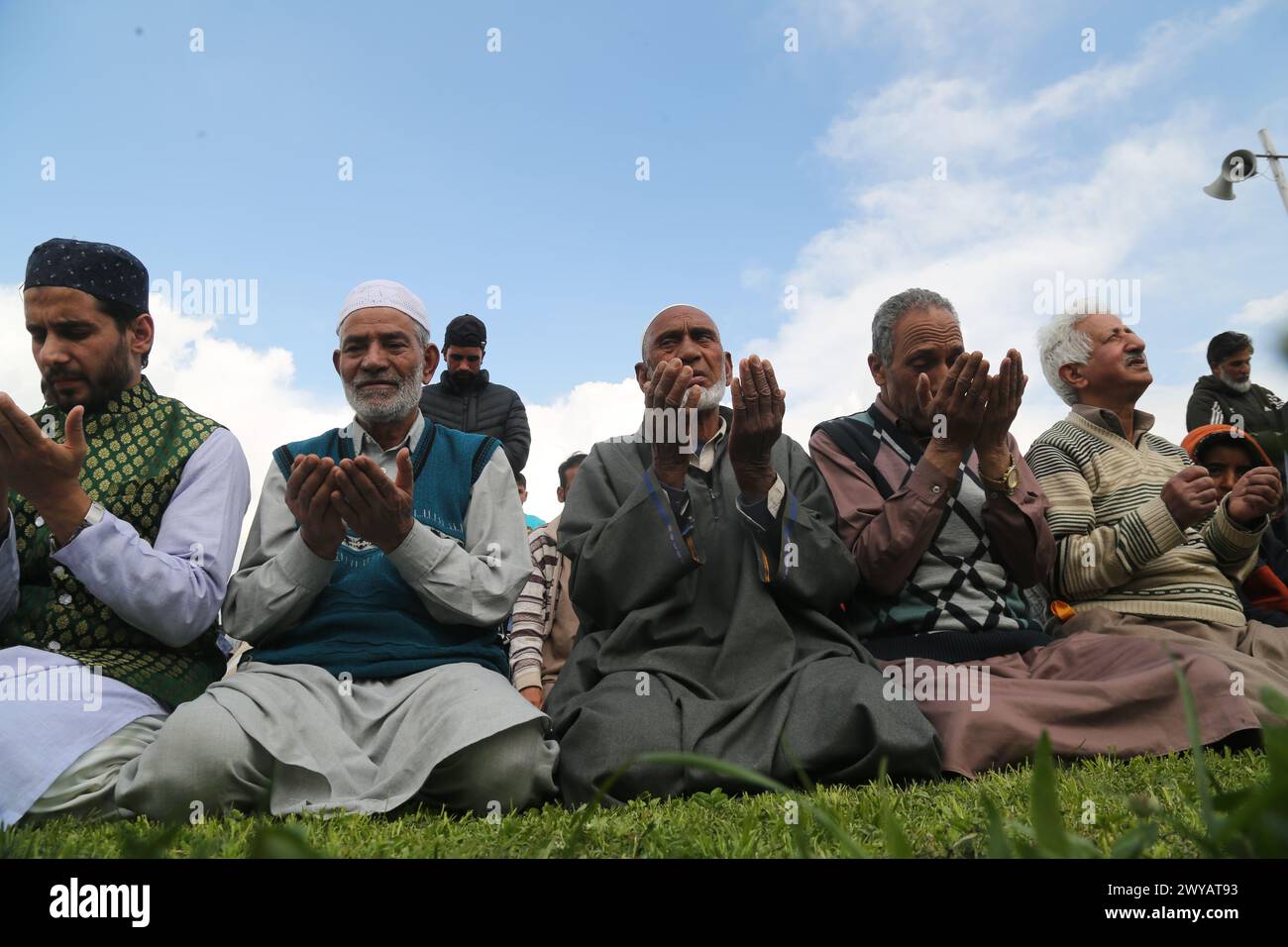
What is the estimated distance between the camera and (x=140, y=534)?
3.37 m

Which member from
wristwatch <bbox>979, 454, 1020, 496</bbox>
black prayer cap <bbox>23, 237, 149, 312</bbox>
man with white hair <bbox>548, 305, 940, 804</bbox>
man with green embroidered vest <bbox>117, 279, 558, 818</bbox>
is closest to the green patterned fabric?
man with green embroidered vest <bbox>117, 279, 558, 818</bbox>

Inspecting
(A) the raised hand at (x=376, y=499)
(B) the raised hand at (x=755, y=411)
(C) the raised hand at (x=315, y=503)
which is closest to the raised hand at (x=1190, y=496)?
(B) the raised hand at (x=755, y=411)

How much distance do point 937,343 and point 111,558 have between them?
3215 millimetres

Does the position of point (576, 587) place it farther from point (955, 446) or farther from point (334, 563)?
point (955, 446)

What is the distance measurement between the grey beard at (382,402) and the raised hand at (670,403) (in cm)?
97

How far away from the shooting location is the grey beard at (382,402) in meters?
3.74

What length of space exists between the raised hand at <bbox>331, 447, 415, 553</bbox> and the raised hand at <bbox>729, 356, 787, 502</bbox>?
1143 millimetres

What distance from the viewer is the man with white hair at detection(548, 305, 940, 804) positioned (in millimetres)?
3049

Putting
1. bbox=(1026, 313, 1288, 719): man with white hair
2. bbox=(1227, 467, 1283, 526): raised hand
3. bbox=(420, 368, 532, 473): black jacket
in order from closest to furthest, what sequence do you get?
1. bbox=(1026, 313, 1288, 719): man with white hair
2. bbox=(1227, 467, 1283, 526): raised hand
3. bbox=(420, 368, 532, 473): black jacket

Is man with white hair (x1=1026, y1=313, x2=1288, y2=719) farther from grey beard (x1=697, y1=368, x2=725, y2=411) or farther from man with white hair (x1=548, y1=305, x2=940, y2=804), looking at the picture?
grey beard (x1=697, y1=368, x2=725, y2=411)

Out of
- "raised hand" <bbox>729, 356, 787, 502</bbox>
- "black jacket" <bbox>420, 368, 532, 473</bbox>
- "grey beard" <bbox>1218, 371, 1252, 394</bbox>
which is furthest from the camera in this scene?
"black jacket" <bbox>420, 368, 532, 473</bbox>

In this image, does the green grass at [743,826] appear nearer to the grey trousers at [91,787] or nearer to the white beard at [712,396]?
the grey trousers at [91,787]

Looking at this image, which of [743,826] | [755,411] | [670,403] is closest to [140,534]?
[670,403]

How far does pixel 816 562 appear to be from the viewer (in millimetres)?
A: 3541
